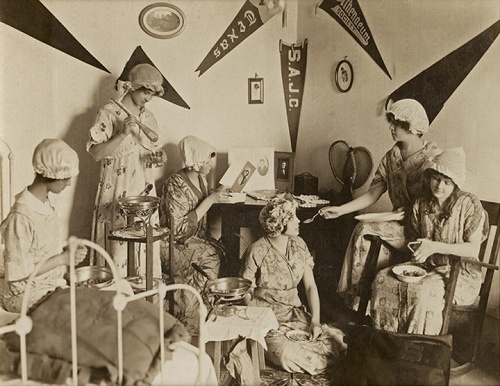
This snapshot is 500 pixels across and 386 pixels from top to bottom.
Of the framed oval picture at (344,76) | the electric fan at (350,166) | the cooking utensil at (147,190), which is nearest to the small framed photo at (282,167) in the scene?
the electric fan at (350,166)

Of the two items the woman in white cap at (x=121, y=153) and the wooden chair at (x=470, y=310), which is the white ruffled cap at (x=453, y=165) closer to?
the wooden chair at (x=470, y=310)

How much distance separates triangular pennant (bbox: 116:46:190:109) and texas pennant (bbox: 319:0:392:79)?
48.0 inches

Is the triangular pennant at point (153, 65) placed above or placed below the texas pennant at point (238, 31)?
below

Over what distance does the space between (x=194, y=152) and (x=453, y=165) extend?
5.48 ft

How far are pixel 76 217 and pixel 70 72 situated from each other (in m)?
0.93

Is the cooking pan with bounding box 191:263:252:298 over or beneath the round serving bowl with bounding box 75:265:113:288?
beneath

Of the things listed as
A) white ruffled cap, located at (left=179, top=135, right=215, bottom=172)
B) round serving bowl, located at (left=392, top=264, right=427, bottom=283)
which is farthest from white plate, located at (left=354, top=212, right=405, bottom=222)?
white ruffled cap, located at (left=179, top=135, right=215, bottom=172)

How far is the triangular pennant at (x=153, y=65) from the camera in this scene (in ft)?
12.3

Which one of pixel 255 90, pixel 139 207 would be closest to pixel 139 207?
pixel 139 207

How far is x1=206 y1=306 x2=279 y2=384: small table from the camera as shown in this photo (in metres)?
2.82

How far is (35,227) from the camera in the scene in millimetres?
2635

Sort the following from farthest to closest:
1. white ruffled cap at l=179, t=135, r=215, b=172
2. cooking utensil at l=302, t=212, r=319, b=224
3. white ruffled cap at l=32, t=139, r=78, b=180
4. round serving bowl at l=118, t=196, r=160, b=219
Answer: white ruffled cap at l=179, t=135, r=215, b=172, cooking utensil at l=302, t=212, r=319, b=224, round serving bowl at l=118, t=196, r=160, b=219, white ruffled cap at l=32, t=139, r=78, b=180

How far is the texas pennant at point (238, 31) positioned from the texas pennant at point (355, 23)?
520mm

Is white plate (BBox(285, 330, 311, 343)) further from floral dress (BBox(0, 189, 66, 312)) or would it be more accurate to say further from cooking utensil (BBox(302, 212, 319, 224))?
floral dress (BBox(0, 189, 66, 312))
